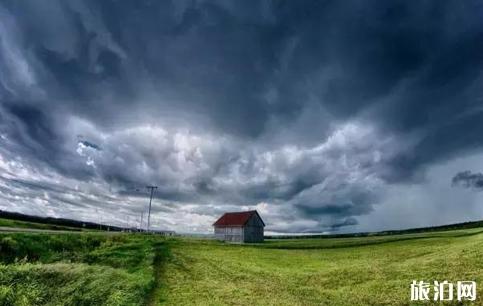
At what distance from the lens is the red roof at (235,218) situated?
113 m

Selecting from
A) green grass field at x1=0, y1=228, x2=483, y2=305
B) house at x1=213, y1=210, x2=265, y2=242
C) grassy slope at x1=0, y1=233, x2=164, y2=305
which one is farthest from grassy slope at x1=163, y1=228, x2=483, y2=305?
house at x1=213, y1=210, x2=265, y2=242

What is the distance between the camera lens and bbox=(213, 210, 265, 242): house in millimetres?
111562

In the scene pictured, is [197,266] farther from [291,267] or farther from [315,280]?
[315,280]

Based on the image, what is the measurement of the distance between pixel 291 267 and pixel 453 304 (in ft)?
85.4

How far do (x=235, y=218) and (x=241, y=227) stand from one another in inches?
261

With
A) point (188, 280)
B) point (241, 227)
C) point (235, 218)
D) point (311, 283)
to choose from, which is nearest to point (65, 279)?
point (188, 280)

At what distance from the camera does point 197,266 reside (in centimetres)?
4569

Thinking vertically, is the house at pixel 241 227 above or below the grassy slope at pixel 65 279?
above

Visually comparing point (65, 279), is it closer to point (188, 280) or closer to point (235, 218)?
point (188, 280)

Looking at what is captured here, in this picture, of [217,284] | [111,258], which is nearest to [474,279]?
[217,284]

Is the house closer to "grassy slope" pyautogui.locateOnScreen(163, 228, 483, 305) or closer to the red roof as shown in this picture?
the red roof

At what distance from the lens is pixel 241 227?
11138 centimetres

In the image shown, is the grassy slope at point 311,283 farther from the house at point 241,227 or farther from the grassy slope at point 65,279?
the house at point 241,227

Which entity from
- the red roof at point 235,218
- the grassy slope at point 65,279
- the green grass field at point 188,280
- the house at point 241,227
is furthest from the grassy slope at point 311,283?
the red roof at point 235,218
